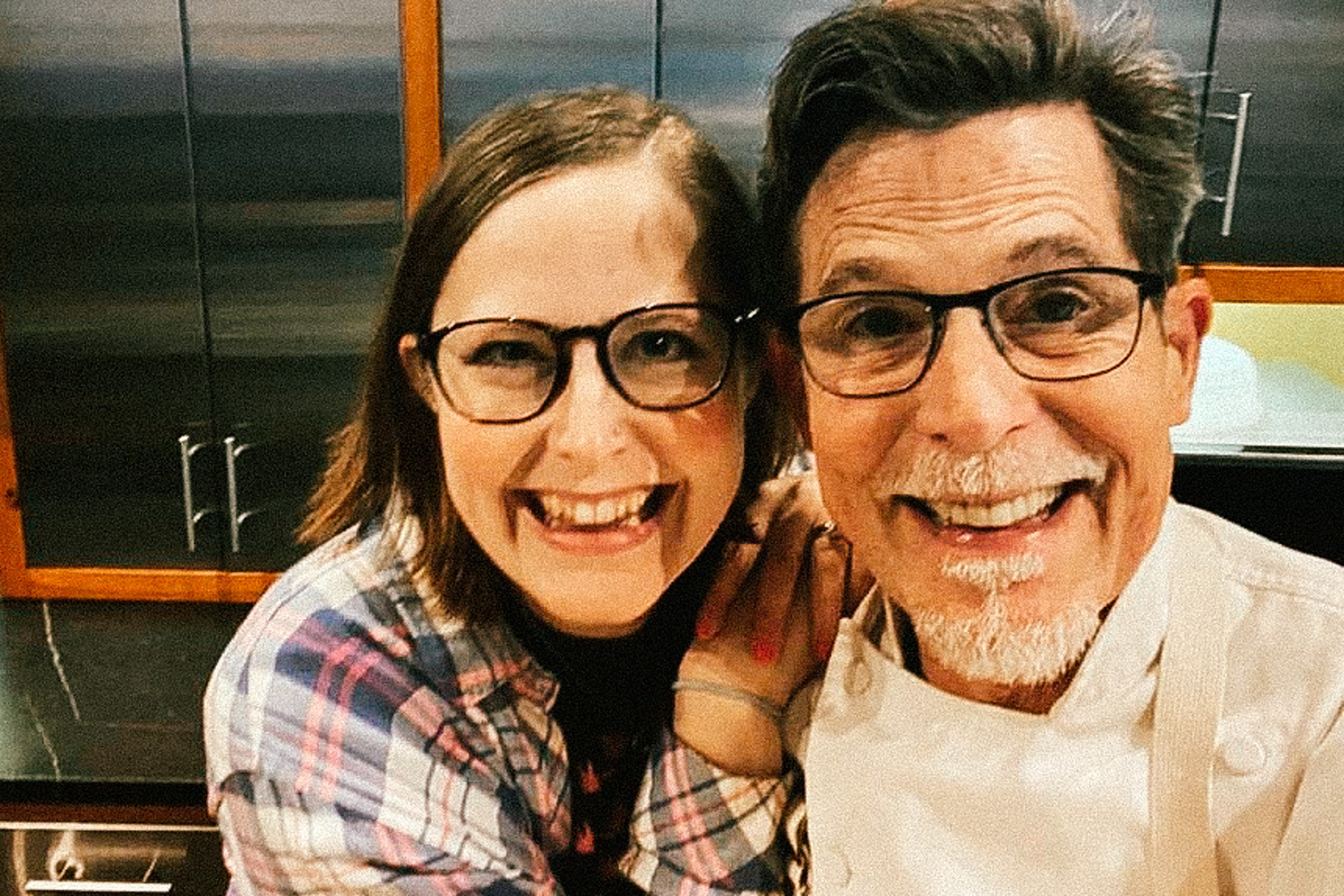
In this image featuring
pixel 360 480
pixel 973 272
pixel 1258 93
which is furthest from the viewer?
pixel 1258 93

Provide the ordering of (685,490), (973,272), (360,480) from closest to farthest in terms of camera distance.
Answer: (973,272) < (685,490) < (360,480)

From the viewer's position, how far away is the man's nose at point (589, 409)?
1.02m

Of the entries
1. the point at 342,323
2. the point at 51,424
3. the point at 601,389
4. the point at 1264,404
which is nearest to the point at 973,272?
the point at 601,389

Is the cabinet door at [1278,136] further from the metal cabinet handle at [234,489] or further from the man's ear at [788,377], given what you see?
the metal cabinet handle at [234,489]

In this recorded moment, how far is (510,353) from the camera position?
1048mm

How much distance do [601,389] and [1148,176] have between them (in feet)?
1.52

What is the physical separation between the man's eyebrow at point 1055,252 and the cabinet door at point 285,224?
5.71 ft

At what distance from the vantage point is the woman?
3.38 ft

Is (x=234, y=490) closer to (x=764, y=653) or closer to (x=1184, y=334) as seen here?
(x=764, y=653)

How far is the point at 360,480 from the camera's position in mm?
1310

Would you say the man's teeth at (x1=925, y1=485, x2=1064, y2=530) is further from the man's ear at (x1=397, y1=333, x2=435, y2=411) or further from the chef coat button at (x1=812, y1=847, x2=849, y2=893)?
the man's ear at (x1=397, y1=333, x2=435, y2=411)

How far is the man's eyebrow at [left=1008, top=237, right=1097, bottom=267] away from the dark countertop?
1458mm

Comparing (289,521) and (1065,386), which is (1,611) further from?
(1065,386)

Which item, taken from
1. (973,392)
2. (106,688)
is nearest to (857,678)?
(973,392)
